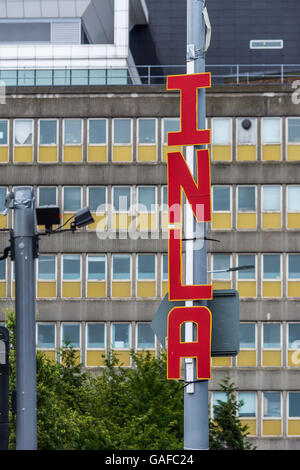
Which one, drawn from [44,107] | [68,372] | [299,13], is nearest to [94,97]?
[44,107]

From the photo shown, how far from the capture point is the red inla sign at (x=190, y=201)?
31.7ft

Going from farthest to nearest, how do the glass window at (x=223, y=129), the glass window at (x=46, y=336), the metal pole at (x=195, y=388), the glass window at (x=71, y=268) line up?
the glass window at (x=223, y=129) < the glass window at (x=71, y=268) < the glass window at (x=46, y=336) < the metal pole at (x=195, y=388)

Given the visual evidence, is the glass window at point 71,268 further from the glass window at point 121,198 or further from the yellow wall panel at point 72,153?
the yellow wall panel at point 72,153

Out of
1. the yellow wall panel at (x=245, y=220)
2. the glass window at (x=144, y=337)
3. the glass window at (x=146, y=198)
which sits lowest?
the glass window at (x=144, y=337)

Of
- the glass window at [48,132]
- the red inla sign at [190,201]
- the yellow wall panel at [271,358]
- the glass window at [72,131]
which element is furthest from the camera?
the glass window at [48,132]

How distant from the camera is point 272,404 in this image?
5116 centimetres

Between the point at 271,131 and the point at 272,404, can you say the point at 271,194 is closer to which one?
the point at 271,131

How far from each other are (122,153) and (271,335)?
→ 11771 millimetres

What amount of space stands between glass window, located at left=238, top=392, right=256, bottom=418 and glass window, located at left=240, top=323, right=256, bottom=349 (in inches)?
93.2

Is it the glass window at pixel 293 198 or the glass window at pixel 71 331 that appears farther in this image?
the glass window at pixel 293 198

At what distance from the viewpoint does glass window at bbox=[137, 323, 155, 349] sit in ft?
168

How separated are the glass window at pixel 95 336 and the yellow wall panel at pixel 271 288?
8291mm

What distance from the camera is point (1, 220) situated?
5116cm

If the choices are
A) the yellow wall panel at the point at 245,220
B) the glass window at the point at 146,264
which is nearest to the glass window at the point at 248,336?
the yellow wall panel at the point at 245,220
